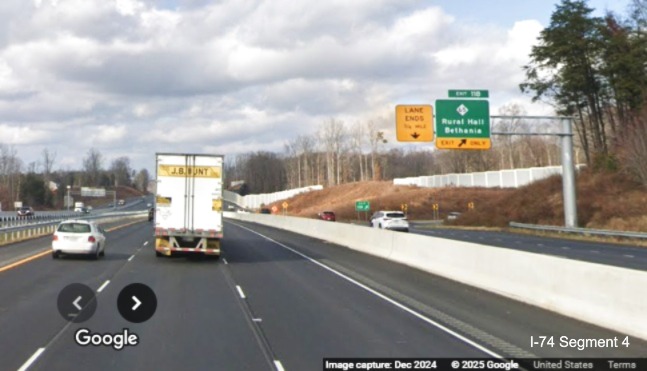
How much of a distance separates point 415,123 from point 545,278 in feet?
69.1

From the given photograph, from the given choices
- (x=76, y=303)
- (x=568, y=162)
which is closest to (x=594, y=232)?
(x=568, y=162)

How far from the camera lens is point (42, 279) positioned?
1745 centimetres

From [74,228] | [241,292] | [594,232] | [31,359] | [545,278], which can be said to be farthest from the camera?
[594,232]

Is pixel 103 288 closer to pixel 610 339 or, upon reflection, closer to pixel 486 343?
pixel 486 343

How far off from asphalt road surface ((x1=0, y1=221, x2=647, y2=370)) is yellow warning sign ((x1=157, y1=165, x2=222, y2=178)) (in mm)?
4415

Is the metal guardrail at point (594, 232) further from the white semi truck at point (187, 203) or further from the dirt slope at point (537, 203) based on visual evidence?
the white semi truck at point (187, 203)

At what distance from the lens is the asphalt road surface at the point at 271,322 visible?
8.65 metres

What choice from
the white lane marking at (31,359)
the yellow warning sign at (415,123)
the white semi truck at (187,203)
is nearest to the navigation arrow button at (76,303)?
the white lane marking at (31,359)

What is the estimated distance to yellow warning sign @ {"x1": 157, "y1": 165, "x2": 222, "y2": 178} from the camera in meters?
23.5

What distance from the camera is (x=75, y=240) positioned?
2361 centimetres

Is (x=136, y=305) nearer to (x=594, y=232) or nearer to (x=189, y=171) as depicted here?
(x=189, y=171)

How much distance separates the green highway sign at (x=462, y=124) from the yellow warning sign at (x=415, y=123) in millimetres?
510

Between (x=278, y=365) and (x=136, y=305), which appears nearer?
(x=278, y=365)

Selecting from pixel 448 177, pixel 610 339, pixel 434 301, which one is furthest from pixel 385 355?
pixel 448 177
